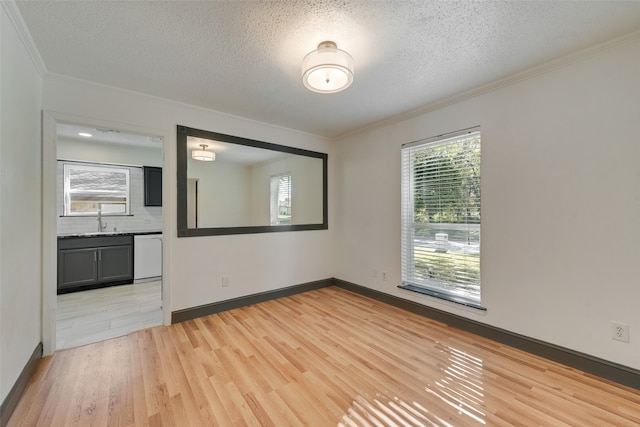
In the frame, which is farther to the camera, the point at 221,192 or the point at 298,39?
the point at 221,192

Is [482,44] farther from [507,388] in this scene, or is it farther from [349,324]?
[349,324]

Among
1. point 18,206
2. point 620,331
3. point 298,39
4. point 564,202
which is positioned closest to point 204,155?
point 18,206

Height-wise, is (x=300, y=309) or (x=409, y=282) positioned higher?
(x=409, y=282)

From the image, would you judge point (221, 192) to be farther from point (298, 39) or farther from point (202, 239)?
point (298, 39)

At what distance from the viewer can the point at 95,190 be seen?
4746mm

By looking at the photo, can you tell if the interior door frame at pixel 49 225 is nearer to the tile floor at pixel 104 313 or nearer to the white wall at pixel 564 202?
the tile floor at pixel 104 313

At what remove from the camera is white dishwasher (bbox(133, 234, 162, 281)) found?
4602mm

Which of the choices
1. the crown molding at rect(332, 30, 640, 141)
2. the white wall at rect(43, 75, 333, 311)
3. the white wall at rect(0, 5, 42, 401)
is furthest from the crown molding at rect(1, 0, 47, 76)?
the crown molding at rect(332, 30, 640, 141)

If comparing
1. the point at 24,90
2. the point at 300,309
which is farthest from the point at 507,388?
the point at 24,90

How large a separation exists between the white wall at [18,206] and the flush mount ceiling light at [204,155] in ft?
4.25

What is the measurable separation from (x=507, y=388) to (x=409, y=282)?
62.8 inches

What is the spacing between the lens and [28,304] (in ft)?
6.56

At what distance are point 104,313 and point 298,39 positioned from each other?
12.6 feet

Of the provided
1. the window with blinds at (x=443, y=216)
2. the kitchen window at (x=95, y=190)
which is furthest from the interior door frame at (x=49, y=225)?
the window with blinds at (x=443, y=216)
